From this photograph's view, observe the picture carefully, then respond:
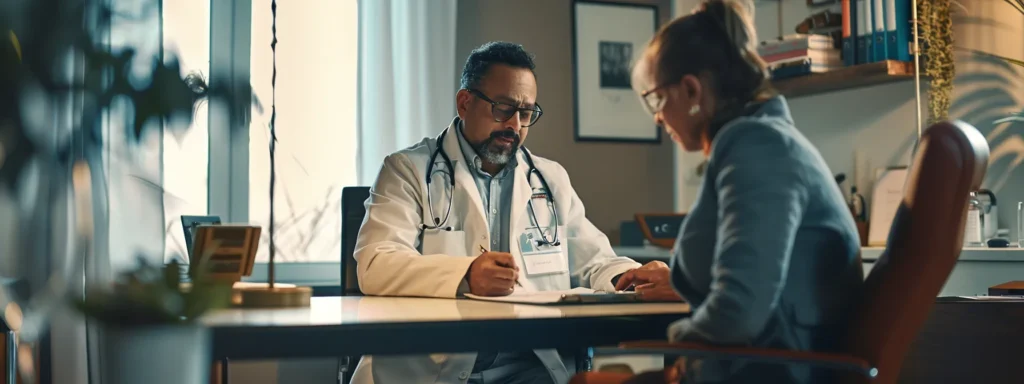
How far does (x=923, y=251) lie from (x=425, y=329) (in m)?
0.66

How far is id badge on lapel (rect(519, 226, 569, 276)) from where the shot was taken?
7.98 feet

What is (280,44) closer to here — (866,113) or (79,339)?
(79,339)

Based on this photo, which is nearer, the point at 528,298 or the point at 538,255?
the point at 528,298

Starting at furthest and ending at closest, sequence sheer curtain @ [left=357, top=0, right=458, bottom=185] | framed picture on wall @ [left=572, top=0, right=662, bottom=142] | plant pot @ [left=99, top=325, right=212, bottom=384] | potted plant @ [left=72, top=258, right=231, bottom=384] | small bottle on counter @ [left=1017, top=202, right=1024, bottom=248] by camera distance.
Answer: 1. framed picture on wall @ [left=572, top=0, right=662, bottom=142]
2. sheer curtain @ [left=357, top=0, right=458, bottom=185]
3. small bottle on counter @ [left=1017, top=202, right=1024, bottom=248]
4. plant pot @ [left=99, top=325, right=212, bottom=384]
5. potted plant @ [left=72, top=258, right=231, bottom=384]

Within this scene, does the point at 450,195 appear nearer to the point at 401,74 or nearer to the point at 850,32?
the point at 401,74

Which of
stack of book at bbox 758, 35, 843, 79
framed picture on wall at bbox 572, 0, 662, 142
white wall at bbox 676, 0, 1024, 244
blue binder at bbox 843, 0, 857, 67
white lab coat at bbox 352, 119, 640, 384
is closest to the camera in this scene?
white lab coat at bbox 352, 119, 640, 384

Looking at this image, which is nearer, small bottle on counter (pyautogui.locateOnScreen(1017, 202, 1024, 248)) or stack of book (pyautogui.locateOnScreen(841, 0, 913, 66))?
small bottle on counter (pyautogui.locateOnScreen(1017, 202, 1024, 248))

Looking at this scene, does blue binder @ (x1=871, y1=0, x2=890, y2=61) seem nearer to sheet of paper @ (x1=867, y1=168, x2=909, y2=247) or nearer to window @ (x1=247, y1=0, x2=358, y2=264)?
sheet of paper @ (x1=867, y1=168, x2=909, y2=247)

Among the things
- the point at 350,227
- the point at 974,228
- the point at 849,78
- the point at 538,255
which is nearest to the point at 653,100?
the point at 538,255

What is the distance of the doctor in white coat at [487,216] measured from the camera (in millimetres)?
2186

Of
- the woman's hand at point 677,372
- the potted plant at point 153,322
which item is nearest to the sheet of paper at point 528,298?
the woman's hand at point 677,372

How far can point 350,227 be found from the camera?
99.8 inches

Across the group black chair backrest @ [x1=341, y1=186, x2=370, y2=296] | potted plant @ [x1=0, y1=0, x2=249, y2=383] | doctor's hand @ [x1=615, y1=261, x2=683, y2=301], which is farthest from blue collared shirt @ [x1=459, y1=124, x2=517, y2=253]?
potted plant @ [x1=0, y1=0, x2=249, y2=383]

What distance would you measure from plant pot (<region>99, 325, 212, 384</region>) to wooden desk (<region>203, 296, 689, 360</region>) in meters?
0.38
